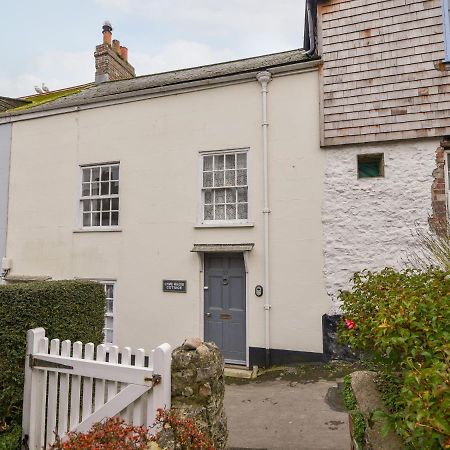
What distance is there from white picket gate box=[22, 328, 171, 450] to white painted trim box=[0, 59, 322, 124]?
22.1 ft

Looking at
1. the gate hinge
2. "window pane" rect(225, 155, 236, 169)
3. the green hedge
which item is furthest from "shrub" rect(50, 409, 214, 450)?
"window pane" rect(225, 155, 236, 169)

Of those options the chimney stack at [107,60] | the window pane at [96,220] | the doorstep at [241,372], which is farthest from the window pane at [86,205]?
the chimney stack at [107,60]

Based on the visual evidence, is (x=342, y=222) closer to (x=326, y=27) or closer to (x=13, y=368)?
(x=326, y=27)

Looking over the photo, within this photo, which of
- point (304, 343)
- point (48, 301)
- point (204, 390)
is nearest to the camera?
point (204, 390)

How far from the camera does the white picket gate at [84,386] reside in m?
3.36

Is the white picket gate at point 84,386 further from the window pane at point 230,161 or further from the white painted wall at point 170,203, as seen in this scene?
the window pane at point 230,161

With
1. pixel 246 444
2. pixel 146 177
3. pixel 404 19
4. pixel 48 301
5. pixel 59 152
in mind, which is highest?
pixel 404 19

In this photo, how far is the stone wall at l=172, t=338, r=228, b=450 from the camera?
3441 mm

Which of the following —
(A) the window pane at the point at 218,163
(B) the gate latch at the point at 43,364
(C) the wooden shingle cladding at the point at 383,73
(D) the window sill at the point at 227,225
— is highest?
(C) the wooden shingle cladding at the point at 383,73

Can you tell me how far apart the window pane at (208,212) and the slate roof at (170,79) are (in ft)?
9.64

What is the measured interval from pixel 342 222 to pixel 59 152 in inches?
300

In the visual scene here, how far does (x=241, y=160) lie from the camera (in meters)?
8.60

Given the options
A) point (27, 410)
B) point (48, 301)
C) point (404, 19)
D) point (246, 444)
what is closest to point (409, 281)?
point (246, 444)

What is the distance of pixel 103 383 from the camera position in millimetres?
3574
